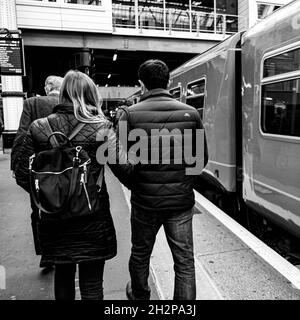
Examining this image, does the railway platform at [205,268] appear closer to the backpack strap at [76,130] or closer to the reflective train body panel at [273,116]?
the reflective train body panel at [273,116]

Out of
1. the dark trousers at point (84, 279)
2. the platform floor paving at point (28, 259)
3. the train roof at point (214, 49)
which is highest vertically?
the train roof at point (214, 49)

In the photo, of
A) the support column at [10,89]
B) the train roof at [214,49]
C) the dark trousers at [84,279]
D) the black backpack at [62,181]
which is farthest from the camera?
the support column at [10,89]

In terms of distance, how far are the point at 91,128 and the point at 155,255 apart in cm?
196

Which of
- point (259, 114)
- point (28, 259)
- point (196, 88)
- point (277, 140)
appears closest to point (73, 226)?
point (28, 259)

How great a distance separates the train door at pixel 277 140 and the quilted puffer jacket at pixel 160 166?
1742 mm

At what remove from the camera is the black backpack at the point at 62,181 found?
77.6 inches

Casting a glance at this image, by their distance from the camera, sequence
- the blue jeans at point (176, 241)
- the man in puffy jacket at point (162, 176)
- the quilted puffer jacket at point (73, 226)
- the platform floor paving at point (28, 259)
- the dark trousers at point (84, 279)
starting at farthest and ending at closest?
1. the platform floor paving at point (28, 259)
2. the blue jeans at point (176, 241)
3. the man in puffy jacket at point (162, 176)
4. the dark trousers at point (84, 279)
5. the quilted puffer jacket at point (73, 226)

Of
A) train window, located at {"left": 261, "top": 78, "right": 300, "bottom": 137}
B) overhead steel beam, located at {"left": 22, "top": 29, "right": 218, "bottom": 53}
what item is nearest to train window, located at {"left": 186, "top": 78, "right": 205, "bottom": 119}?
train window, located at {"left": 261, "top": 78, "right": 300, "bottom": 137}

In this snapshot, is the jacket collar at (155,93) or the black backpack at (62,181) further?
the jacket collar at (155,93)

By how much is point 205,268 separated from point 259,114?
6.92ft

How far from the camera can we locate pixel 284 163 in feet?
12.4

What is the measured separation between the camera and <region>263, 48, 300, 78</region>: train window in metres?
3.57

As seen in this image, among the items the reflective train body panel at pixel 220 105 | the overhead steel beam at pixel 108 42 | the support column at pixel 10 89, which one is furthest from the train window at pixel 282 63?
the overhead steel beam at pixel 108 42

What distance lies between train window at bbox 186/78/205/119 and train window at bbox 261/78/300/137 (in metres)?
2.18
